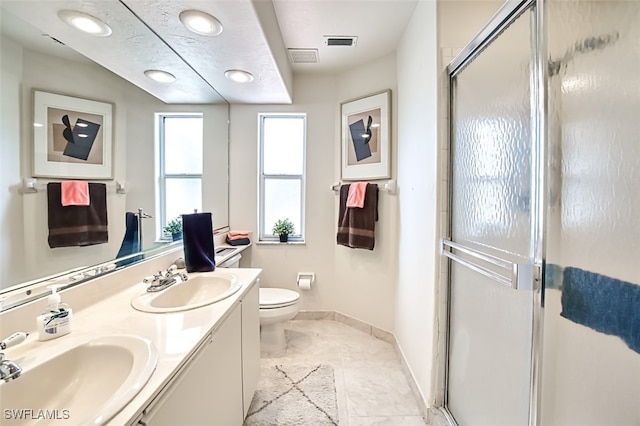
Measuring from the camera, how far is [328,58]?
234 centimetres

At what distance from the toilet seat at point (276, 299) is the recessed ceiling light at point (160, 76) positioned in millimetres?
1740

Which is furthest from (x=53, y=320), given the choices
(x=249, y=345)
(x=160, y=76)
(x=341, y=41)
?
(x=341, y=41)

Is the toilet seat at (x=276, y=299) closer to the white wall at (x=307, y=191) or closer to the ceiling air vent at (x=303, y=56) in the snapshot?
the white wall at (x=307, y=191)

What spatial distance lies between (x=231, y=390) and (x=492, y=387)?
3.63 feet

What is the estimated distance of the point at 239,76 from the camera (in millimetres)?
2039

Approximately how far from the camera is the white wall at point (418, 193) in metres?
1.49

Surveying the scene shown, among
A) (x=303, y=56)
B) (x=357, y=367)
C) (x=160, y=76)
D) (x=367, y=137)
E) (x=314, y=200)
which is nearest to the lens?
(x=160, y=76)

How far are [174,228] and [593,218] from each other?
7.01ft

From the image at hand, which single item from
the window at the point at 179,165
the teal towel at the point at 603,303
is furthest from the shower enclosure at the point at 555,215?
the window at the point at 179,165

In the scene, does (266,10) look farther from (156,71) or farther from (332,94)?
(332,94)

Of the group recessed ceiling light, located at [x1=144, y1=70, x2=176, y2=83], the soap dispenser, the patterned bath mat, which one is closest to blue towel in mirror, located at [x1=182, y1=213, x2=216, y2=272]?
the soap dispenser

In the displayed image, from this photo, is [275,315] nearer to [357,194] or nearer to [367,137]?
[357,194]

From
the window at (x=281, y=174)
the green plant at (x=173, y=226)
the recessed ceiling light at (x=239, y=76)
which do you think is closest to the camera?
the green plant at (x=173, y=226)

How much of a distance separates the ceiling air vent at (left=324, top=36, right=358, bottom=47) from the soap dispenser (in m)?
2.20
